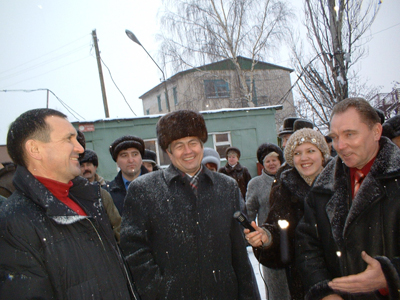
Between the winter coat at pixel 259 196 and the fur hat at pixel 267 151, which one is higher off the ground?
the fur hat at pixel 267 151

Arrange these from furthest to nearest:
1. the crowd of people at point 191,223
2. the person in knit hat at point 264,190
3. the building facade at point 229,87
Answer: the building facade at point 229,87 → the person in knit hat at point 264,190 → the crowd of people at point 191,223

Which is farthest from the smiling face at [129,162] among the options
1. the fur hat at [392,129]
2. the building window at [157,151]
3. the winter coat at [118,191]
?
the building window at [157,151]

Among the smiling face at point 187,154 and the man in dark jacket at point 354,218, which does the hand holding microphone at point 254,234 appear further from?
the smiling face at point 187,154

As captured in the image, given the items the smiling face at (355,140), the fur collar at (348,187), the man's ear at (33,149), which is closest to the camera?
the man's ear at (33,149)

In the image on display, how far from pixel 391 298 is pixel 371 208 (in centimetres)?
47

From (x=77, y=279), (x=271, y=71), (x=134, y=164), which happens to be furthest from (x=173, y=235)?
(x=271, y=71)

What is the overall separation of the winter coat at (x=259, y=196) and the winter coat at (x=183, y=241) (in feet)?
5.90

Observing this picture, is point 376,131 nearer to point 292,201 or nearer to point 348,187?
point 348,187

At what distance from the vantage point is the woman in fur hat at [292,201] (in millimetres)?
2312

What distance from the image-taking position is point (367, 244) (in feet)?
5.31

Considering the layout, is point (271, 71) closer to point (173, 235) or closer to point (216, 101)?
point (216, 101)

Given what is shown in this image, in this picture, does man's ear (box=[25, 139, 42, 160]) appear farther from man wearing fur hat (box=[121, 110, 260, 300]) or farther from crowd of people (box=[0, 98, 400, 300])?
man wearing fur hat (box=[121, 110, 260, 300])

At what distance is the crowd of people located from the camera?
1.33 metres

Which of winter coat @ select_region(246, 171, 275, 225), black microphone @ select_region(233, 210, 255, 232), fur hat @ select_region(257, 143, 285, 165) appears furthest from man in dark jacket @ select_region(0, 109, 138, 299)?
fur hat @ select_region(257, 143, 285, 165)
